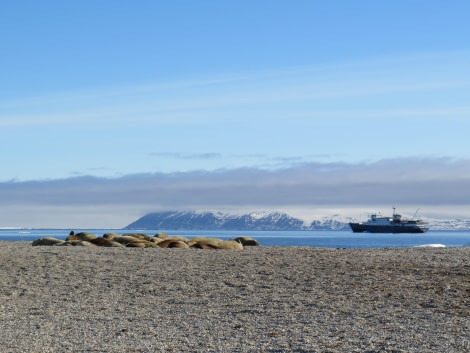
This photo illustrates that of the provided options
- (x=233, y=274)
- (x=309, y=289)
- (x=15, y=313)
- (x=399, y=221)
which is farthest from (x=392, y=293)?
(x=399, y=221)

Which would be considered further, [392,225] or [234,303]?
[392,225]

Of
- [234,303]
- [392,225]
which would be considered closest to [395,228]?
[392,225]

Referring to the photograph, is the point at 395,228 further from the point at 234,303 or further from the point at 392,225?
the point at 234,303

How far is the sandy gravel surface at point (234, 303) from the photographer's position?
10.8m

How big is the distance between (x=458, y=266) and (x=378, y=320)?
27.2 ft

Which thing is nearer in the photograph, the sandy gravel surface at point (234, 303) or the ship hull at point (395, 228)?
the sandy gravel surface at point (234, 303)

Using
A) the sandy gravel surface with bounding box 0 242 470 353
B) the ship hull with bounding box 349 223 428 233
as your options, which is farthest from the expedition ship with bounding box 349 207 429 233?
the sandy gravel surface with bounding box 0 242 470 353

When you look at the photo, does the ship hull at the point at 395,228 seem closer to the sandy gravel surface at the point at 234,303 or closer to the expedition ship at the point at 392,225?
the expedition ship at the point at 392,225

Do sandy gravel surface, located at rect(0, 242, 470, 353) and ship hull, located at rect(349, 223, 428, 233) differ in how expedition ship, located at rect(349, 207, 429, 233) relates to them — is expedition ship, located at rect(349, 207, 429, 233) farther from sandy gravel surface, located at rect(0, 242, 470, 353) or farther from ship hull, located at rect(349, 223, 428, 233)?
sandy gravel surface, located at rect(0, 242, 470, 353)

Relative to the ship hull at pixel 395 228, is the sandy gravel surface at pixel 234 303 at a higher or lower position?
lower

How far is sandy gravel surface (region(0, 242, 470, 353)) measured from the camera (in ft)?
35.5

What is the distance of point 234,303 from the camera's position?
48.4ft

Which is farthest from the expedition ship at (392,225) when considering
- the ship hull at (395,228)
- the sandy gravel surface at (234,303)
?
the sandy gravel surface at (234,303)

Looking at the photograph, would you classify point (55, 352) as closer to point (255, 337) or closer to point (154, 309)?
point (255, 337)
